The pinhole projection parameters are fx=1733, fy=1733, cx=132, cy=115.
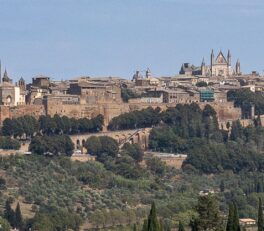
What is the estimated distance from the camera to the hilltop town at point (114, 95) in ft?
339

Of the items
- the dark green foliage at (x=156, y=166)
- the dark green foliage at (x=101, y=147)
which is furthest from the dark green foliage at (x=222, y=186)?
the dark green foliage at (x=101, y=147)

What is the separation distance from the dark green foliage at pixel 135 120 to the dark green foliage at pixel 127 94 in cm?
781

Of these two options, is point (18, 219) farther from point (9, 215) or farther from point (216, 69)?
point (216, 69)

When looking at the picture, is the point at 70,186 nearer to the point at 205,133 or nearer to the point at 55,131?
the point at 55,131

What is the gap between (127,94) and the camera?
11350cm

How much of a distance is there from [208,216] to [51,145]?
116 feet

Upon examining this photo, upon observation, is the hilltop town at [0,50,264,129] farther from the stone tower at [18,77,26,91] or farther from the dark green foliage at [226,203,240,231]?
the dark green foliage at [226,203,240,231]

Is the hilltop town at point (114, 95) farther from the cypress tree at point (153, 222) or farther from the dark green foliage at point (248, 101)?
the cypress tree at point (153, 222)

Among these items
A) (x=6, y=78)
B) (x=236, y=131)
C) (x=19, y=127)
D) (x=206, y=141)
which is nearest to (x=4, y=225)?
(x=19, y=127)

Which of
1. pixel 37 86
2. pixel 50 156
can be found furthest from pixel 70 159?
pixel 37 86

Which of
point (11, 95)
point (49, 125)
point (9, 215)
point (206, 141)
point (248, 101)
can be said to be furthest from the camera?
point (248, 101)

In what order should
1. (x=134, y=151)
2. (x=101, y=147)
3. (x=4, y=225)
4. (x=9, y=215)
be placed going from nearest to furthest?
(x=4, y=225), (x=9, y=215), (x=101, y=147), (x=134, y=151)

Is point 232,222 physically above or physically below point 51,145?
below

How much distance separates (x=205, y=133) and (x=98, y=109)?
Answer: 6567 millimetres
